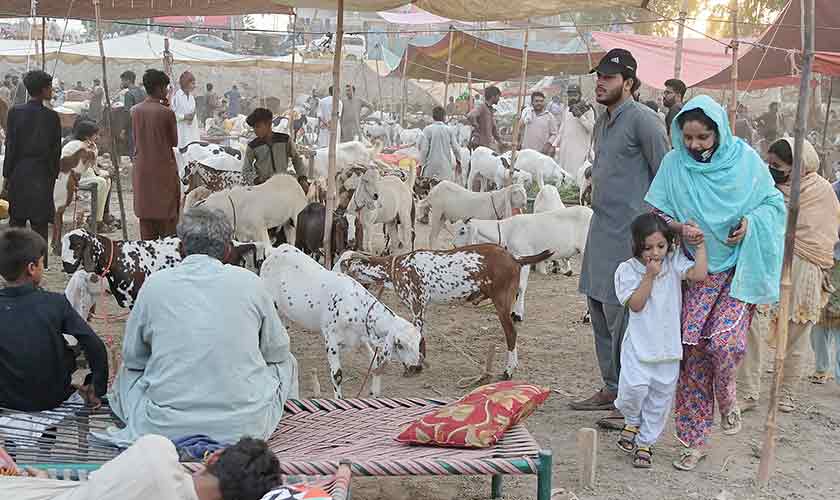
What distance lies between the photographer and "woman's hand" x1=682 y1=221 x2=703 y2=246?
4555 millimetres

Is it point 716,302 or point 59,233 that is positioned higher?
point 716,302

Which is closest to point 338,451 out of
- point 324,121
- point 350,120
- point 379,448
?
point 379,448

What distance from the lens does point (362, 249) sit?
9.54 meters

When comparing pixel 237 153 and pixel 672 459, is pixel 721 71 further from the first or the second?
pixel 672 459

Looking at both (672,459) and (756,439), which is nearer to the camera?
(672,459)

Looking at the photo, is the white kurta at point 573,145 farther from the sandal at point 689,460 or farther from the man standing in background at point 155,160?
the sandal at point 689,460

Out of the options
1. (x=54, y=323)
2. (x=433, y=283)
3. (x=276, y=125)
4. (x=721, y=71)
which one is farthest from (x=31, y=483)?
(x=276, y=125)

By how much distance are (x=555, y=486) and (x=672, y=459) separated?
31.8 inches

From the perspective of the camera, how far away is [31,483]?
9.25ft

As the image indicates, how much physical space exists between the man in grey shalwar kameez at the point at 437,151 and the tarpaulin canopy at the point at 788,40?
4384 millimetres

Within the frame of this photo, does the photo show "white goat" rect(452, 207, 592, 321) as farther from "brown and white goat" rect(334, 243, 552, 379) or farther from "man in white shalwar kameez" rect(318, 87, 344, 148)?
"man in white shalwar kameez" rect(318, 87, 344, 148)

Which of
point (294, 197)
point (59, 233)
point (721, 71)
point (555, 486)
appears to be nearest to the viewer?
point (555, 486)

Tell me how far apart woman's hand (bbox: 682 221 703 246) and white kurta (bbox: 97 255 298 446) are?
2178 mm

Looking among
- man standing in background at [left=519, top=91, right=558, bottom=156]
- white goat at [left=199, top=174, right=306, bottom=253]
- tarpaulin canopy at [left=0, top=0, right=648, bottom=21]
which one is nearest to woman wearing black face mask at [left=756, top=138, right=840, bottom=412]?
tarpaulin canopy at [left=0, top=0, right=648, bottom=21]
